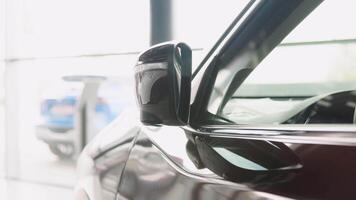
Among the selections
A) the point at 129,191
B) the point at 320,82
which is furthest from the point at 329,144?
the point at 320,82

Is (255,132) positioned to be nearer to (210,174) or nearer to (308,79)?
(210,174)

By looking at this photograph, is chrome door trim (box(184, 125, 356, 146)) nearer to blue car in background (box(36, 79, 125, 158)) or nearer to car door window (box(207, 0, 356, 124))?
car door window (box(207, 0, 356, 124))

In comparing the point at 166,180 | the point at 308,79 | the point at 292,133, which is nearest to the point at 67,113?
the point at 308,79

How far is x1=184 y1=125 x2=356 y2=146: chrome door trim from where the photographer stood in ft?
2.67

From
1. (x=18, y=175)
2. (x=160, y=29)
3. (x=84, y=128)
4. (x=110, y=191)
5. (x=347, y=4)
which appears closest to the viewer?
(x=347, y=4)

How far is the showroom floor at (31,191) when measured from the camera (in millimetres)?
4599

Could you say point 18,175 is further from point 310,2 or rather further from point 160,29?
point 310,2

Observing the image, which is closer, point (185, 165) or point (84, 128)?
point (185, 165)

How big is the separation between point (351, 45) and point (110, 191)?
0.91 metres

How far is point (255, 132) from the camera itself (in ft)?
3.26

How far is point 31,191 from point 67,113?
92 centimetres

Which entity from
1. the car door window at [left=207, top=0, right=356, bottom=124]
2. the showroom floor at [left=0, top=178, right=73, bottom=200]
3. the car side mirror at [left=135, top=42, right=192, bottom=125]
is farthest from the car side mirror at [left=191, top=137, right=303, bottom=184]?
the showroom floor at [left=0, top=178, right=73, bottom=200]

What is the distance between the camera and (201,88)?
4.04 ft

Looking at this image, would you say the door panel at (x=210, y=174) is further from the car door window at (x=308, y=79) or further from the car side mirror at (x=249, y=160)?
the car door window at (x=308, y=79)
